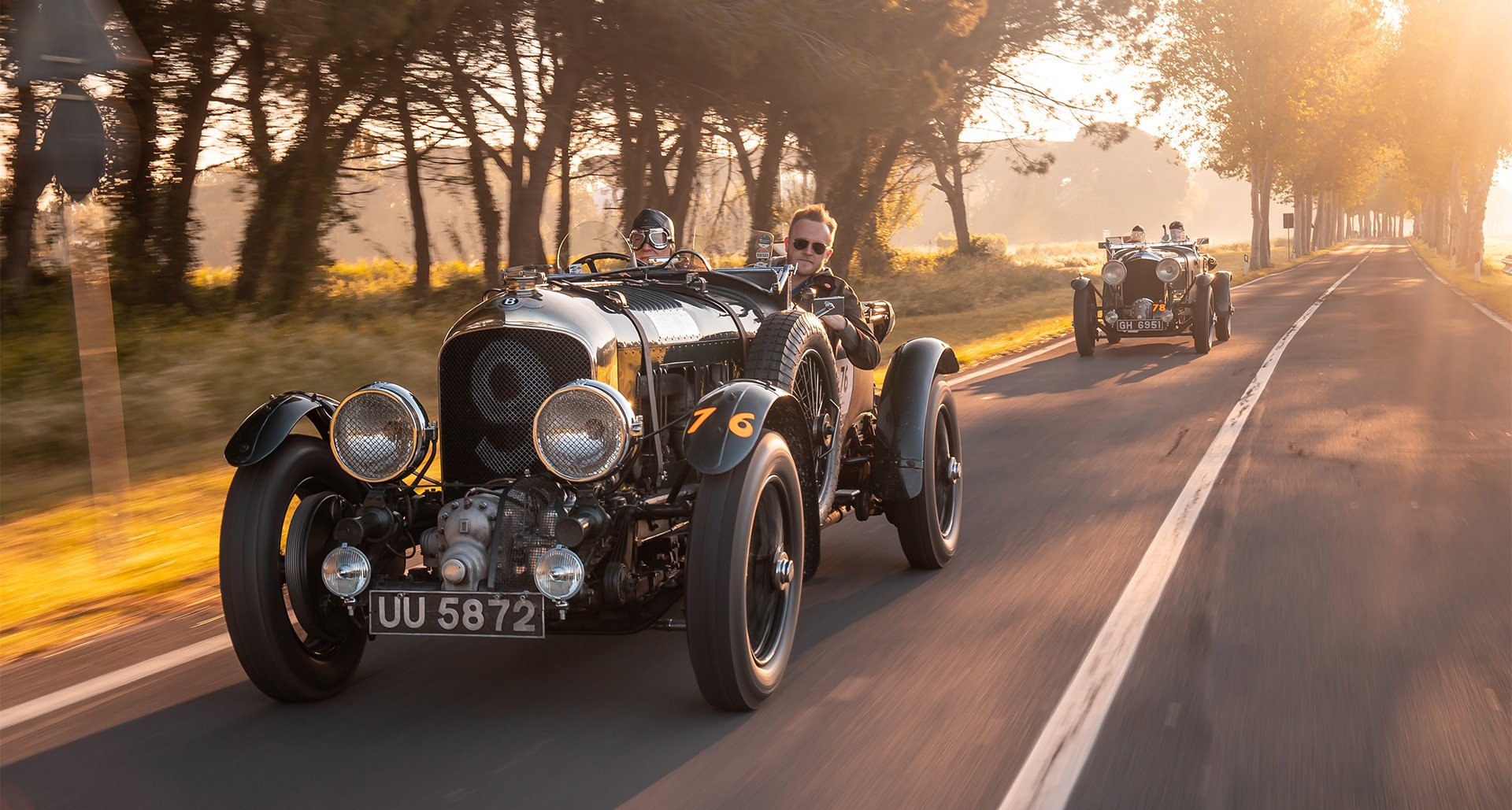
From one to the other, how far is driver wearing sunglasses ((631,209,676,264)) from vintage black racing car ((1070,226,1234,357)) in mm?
12607

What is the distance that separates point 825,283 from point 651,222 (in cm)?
91

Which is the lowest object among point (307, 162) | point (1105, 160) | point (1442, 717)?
point (1442, 717)

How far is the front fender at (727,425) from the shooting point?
13.4ft

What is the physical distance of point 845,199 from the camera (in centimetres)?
3145

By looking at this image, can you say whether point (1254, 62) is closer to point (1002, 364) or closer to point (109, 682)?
point (1002, 364)

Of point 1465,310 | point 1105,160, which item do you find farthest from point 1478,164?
point 1105,160

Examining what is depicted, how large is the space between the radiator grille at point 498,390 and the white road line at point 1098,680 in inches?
75.6

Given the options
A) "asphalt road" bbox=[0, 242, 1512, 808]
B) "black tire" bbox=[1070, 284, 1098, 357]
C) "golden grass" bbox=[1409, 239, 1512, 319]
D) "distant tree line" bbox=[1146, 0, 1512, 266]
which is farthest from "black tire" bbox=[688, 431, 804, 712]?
"distant tree line" bbox=[1146, 0, 1512, 266]

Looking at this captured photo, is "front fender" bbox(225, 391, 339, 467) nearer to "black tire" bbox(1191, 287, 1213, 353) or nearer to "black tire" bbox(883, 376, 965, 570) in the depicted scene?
"black tire" bbox(883, 376, 965, 570)

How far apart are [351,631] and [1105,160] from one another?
193m

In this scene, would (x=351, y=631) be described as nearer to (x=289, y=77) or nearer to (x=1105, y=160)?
(x=289, y=77)

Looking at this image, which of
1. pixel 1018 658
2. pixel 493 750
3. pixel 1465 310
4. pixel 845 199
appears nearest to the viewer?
pixel 493 750

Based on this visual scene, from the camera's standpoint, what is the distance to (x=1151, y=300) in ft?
60.4

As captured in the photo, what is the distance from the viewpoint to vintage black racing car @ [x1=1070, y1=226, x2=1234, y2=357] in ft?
58.1
